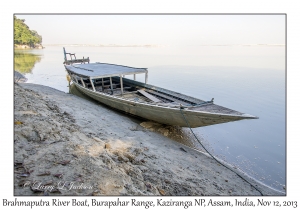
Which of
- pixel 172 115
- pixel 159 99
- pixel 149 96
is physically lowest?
pixel 172 115

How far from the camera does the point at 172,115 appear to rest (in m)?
7.41

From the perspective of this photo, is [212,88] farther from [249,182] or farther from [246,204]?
[246,204]

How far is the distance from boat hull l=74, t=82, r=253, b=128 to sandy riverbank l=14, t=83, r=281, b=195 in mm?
1005

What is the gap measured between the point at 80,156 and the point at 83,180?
32.2 inches

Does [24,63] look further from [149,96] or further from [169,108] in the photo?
[169,108]

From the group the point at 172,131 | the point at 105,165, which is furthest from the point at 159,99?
the point at 105,165

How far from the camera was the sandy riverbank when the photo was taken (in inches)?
131

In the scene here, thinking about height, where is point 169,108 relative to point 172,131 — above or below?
above

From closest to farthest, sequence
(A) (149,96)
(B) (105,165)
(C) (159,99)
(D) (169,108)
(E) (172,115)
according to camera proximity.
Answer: (B) (105,165), (D) (169,108), (E) (172,115), (C) (159,99), (A) (149,96)

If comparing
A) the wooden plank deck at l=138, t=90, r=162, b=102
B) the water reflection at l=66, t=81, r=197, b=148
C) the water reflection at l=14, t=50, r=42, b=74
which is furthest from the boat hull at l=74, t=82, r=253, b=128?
the water reflection at l=14, t=50, r=42, b=74

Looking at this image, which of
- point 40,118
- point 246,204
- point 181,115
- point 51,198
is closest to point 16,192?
point 51,198

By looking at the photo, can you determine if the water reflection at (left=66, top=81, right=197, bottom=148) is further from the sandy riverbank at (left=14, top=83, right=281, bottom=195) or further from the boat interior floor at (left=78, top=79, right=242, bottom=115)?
the boat interior floor at (left=78, top=79, right=242, bottom=115)

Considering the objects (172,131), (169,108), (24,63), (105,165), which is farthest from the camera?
(24,63)

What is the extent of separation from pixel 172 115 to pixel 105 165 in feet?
12.9
